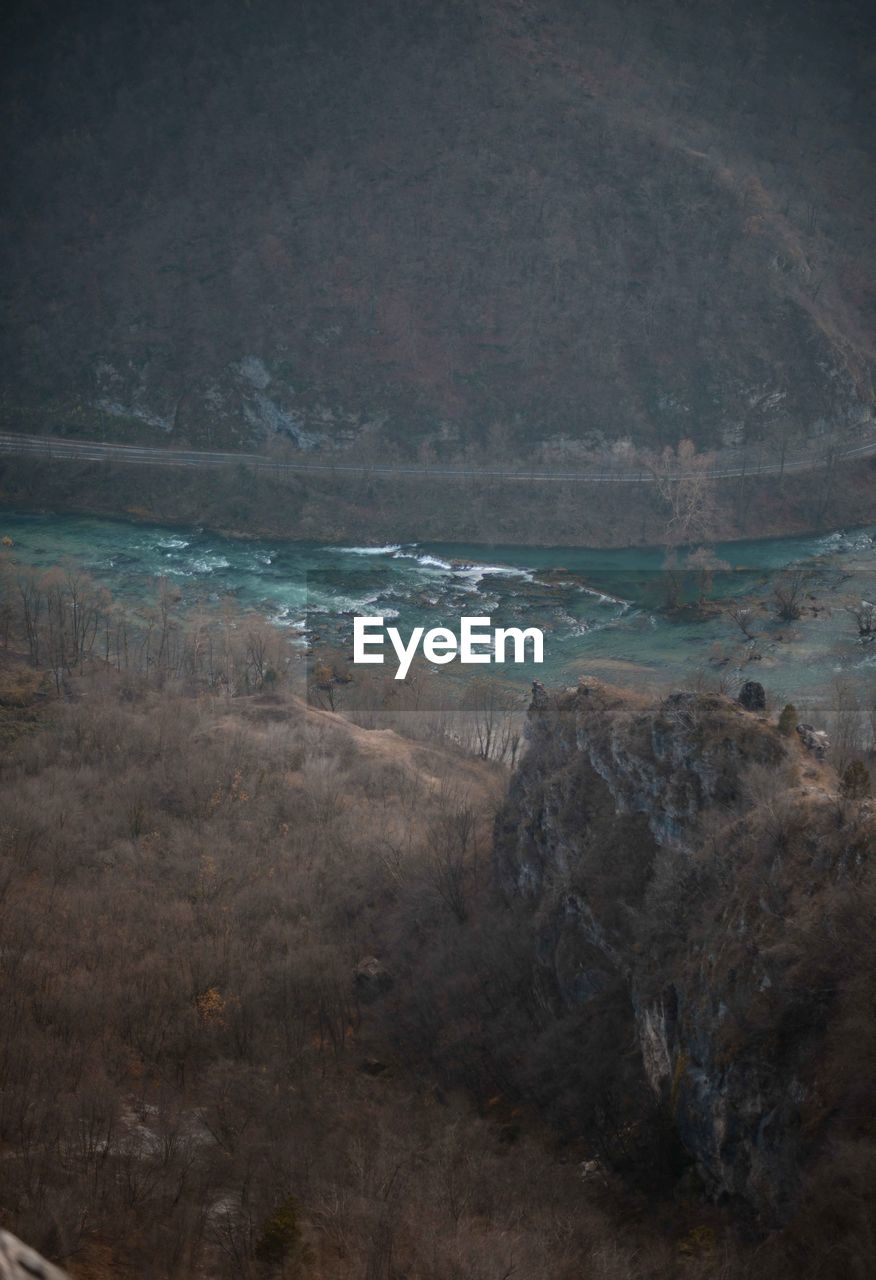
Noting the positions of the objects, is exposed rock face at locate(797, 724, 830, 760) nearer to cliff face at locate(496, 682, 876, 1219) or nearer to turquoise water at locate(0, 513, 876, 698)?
cliff face at locate(496, 682, 876, 1219)

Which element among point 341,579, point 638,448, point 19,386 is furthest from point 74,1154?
point 19,386

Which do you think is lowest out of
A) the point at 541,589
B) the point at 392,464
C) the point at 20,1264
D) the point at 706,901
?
the point at 706,901

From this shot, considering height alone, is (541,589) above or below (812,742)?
above

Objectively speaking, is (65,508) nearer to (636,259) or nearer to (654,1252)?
(636,259)

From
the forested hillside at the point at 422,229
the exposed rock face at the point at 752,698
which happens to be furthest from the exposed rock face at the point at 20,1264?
the forested hillside at the point at 422,229
